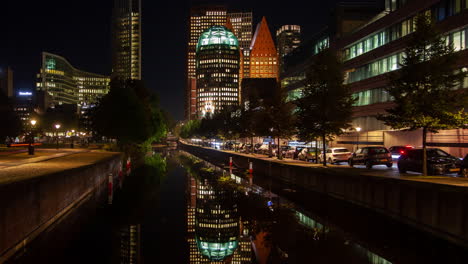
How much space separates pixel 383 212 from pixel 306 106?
16.7m

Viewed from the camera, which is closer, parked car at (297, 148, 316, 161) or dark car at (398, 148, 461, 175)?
dark car at (398, 148, 461, 175)

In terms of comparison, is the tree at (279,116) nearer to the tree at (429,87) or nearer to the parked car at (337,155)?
the parked car at (337,155)

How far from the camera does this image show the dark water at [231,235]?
41.9 feet

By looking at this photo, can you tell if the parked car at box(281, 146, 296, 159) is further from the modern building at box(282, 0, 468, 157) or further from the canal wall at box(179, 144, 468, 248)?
the canal wall at box(179, 144, 468, 248)

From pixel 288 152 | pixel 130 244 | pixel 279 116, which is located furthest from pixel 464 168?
pixel 288 152

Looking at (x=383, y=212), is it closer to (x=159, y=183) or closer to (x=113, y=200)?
(x=113, y=200)

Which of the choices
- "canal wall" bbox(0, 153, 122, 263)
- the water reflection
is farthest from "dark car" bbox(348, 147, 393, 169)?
"canal wall" bbox(0, 153, 122, 263)

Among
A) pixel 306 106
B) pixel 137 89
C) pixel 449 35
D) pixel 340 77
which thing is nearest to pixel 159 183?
pixel 306 106

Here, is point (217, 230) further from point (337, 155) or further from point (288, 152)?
point (288, 152)

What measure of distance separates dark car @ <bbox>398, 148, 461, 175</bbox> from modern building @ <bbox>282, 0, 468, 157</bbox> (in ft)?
61.8

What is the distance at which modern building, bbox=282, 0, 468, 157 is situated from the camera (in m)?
44.4

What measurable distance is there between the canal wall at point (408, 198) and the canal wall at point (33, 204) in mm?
14154

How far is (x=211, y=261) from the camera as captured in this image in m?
12.6

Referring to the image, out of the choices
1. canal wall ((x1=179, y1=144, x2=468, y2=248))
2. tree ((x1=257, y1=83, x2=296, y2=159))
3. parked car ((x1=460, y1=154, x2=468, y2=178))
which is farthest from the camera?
tree ((x1=257, y1=83, x2=296, y2=159))
